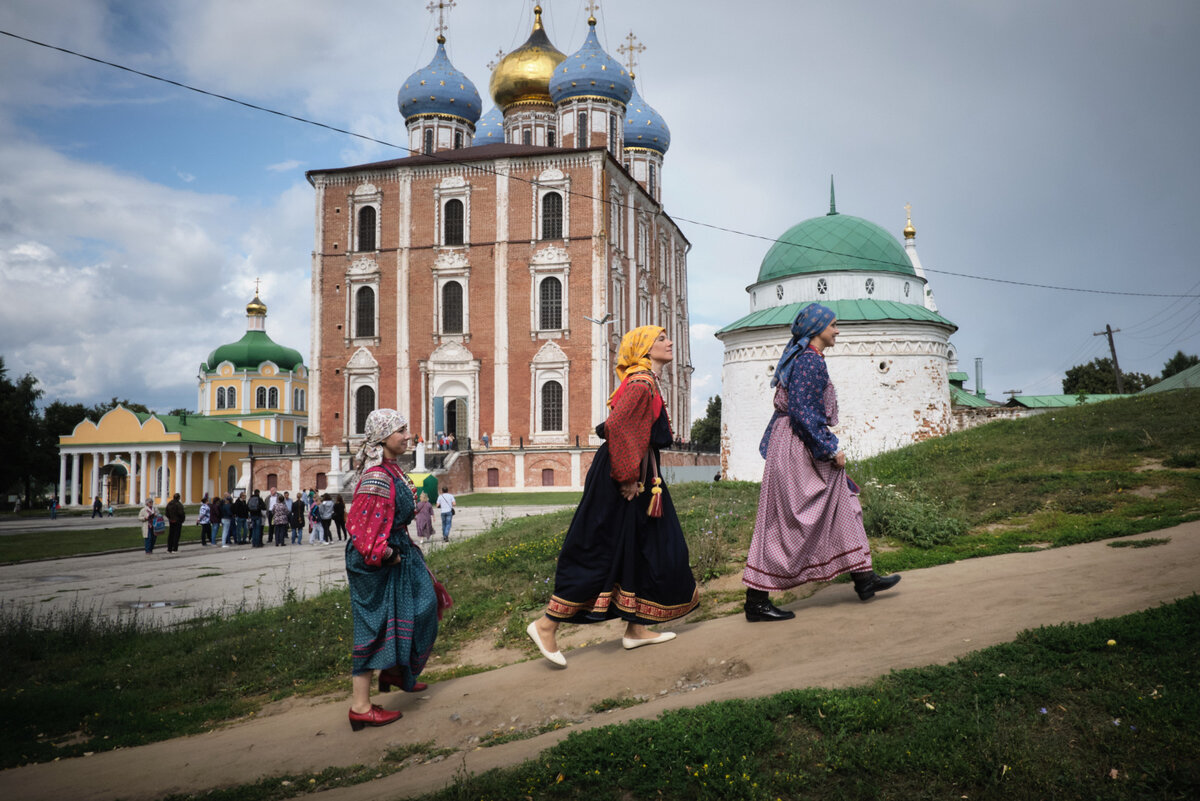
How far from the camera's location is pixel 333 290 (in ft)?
151

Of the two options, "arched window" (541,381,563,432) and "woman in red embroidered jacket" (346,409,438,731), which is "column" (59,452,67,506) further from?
"woman in red embroidered jacket" (346,409,438,731)

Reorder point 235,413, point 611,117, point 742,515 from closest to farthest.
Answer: point 742,515 < point 611,117 < point 235,413

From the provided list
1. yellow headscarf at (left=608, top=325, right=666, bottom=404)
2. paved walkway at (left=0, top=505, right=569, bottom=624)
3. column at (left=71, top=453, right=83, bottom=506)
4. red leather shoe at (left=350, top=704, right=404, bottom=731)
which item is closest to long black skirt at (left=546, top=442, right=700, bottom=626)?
yellow headscarf at (left=608, top=325, right=666, bottom=404)

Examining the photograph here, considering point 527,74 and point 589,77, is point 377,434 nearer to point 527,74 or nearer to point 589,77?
point 589,77

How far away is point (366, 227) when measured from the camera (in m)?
46.1

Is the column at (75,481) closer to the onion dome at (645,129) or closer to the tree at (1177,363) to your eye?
the onion dome at (645,129)

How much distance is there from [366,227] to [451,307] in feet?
21.0

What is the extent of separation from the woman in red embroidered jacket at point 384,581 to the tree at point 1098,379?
60.2 m

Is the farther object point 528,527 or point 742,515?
point 528,527

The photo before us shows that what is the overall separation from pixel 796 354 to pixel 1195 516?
4148mm

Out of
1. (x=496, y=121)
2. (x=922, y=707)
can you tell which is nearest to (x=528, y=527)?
(x=922, y=707)

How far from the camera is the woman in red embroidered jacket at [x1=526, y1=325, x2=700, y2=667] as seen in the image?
5379mm

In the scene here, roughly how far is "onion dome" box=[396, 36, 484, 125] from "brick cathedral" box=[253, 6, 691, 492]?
191 inches

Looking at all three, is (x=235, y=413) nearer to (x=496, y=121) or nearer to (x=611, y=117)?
(x=496, y=121)
